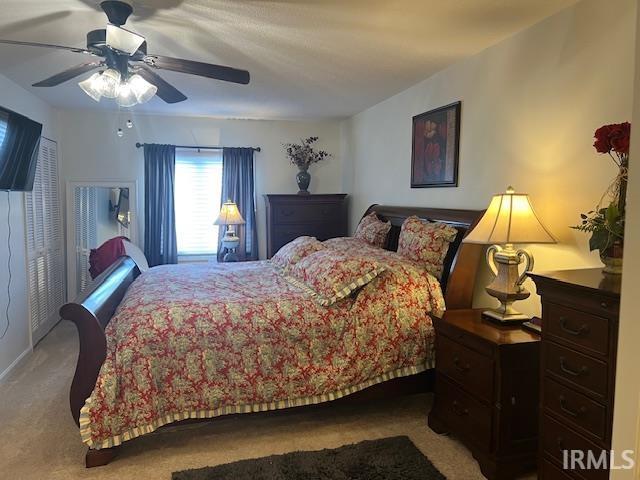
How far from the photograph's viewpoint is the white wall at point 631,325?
4.18 ft

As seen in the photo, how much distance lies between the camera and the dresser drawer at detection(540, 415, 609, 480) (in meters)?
1.66

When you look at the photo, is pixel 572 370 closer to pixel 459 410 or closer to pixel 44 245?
pixel 459 410

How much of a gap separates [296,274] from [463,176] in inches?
54.9

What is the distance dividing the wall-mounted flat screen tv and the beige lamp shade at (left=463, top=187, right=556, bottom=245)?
3.21m

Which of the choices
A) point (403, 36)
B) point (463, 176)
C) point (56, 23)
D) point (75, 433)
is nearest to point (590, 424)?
point (463, 176)

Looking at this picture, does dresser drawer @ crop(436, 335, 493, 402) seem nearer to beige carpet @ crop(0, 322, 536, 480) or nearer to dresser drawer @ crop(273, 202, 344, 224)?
beige carpet @ crop(0, 322, 536, 480)

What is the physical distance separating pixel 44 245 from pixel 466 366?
4.07 m

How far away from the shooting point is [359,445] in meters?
2.56

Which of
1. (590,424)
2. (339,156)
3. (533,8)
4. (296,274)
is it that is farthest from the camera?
(339,156)

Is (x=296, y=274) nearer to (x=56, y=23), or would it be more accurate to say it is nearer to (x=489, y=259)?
(x=489, y=259)

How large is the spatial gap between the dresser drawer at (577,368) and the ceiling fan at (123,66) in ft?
6.43

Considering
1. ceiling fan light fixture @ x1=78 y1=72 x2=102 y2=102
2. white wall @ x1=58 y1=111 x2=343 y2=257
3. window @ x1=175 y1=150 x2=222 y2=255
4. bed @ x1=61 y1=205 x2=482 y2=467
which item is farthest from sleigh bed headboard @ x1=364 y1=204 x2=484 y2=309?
window @ x1=175 y1=150 x2=222 y2=255

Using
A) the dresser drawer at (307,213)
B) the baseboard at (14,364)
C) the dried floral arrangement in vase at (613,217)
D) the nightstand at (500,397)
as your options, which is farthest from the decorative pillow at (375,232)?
the baseboard at (14,364)

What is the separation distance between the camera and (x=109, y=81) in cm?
233
